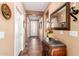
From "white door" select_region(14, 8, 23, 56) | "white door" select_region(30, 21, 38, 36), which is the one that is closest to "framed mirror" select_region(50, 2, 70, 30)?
"white door" select_region(14, 8, 23, 56)

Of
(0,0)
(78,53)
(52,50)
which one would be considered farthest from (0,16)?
(78,53)

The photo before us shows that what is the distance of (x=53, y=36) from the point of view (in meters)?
4.18

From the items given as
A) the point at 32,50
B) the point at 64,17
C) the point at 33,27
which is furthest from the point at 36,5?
the point at 33,27

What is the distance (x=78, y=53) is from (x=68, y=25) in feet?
2.33

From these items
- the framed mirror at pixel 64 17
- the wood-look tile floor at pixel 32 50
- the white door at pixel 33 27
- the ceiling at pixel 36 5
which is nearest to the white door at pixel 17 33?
the wood-look tile floor at pixel 32 50

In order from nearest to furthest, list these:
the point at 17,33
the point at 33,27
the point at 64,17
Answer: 1. the point at 64,17
2. the point at 17,33
3. the point at 33,27

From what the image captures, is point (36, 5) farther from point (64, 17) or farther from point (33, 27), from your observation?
point (33, 27)

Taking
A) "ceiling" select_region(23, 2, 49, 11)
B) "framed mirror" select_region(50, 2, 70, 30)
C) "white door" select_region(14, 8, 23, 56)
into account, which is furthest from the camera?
"ceiling" select_region(23, 2, 49, 11)

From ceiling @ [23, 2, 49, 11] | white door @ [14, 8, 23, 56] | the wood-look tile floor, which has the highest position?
ceiling @ [23, 2, 49, 11]

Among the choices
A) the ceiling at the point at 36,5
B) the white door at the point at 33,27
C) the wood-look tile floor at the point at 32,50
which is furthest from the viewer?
the white door at the point at 33,27

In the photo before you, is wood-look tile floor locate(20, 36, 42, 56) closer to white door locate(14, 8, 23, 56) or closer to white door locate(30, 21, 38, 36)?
white door locate(14, 8, 23, 56)

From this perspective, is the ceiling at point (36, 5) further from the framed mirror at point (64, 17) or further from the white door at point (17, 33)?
the framed mirror at point (64, 17)

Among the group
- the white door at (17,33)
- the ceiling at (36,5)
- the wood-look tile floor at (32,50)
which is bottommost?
the wood-look tile floor at (32,50)

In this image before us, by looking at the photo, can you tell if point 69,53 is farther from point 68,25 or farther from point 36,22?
point 36,22
